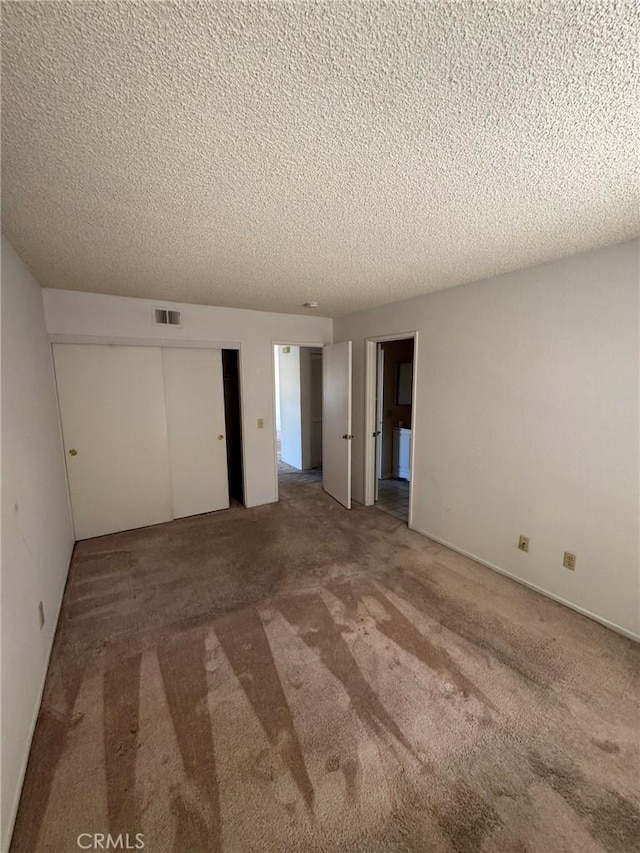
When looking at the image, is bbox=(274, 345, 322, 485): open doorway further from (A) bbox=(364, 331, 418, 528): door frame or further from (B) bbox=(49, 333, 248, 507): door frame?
(B) bbox=(49, 333, 248, 507): door frame

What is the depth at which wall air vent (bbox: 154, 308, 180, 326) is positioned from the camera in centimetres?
336

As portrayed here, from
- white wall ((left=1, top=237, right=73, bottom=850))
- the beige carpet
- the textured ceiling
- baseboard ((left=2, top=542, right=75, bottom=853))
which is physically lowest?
the beige carpet

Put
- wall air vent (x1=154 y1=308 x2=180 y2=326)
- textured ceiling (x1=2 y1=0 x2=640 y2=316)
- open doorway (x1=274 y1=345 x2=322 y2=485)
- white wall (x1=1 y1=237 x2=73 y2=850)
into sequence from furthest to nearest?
open doorway (x1=274 y1=345 x2=322 y2=485), wall air vent (x1=154 y1=308 x2=180 y2=326), white wall (x1=1 y1=237 x2=73 y2=850), textured ceiling (x1=2 y1=0 x2=640 y2=316)

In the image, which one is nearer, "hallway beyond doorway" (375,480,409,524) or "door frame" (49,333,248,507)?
"door frame" (49,333,248,507)

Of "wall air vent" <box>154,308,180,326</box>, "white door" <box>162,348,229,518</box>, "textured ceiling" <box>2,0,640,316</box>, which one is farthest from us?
"white door" <box>162,348,229,518</box>

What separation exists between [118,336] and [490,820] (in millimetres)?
A: 3991

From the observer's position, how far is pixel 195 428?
379 cm

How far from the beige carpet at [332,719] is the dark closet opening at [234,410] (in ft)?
6.10

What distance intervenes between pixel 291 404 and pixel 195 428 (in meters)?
2.38

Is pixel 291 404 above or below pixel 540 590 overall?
above

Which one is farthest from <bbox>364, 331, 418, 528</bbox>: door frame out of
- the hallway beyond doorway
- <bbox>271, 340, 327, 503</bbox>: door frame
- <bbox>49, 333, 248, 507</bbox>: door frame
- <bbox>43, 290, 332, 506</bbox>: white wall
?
<bbox>49, 333, 248, 507</bbox>: door frame

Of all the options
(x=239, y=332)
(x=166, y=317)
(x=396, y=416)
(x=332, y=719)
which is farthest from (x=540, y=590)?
(x=166, y=317)

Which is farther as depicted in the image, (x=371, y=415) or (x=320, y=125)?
(x=371, y=415)

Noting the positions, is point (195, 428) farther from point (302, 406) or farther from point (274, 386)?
point (302, 406)
